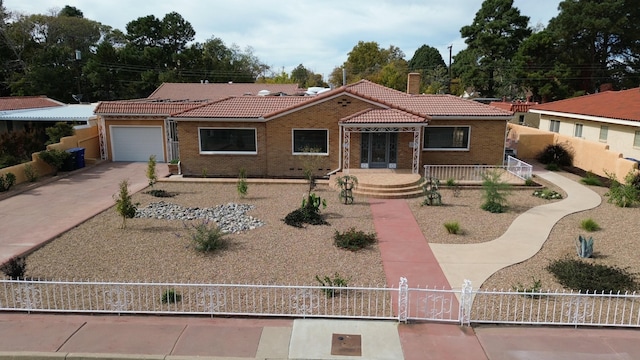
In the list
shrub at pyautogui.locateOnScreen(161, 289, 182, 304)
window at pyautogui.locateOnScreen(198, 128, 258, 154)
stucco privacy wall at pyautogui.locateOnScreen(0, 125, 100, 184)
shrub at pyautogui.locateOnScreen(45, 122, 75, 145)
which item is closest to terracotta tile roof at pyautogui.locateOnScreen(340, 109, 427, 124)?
window at pyautogui.locateOnScreen(198, 128, 258, 154)

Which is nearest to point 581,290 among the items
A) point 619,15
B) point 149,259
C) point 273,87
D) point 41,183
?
point 149,259

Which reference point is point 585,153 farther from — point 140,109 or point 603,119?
point 140,109

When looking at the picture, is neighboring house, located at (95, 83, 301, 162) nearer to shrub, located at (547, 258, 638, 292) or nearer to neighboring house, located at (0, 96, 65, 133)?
neighboring house, located at (0, 96, 65, 133)

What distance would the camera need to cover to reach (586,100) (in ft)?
98.9

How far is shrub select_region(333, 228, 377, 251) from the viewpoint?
1222cm

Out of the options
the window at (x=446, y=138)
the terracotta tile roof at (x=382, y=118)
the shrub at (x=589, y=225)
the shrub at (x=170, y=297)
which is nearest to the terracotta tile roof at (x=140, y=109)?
the terracotta tile roof at (x=382, y=118)

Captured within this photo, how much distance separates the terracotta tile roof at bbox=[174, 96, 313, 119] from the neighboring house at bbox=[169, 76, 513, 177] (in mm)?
47

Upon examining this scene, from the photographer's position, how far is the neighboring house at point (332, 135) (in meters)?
21.1

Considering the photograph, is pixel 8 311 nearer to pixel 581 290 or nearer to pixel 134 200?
pixel 134 200

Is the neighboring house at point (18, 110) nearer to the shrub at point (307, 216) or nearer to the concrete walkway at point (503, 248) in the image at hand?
the shrub at point (307, 216)

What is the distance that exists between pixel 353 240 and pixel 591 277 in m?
5.54

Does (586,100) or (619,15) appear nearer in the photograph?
(586,100)

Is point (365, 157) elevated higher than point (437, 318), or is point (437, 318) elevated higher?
point (365, 157)

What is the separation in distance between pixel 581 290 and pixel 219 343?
291 inches
